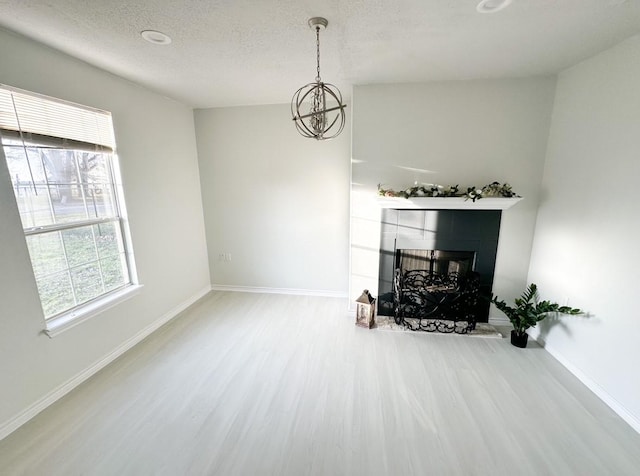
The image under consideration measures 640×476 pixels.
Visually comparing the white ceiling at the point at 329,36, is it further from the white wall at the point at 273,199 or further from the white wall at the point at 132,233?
the white wall at the point at 273,199

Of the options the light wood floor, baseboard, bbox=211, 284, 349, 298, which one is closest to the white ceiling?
the light wood floor

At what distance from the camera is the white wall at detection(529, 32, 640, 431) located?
187cm

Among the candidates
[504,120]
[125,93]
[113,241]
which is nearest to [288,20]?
[125,93]

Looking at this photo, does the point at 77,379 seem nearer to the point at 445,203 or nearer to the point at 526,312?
the point at 445,203

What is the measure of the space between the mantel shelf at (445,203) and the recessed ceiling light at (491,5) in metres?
1.53

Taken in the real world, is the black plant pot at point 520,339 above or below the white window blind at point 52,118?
below

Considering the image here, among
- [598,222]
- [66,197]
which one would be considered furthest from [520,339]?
[66,197]

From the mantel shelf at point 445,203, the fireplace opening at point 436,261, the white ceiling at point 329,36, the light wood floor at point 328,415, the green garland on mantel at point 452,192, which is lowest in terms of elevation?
the light wood floor at point 328,415

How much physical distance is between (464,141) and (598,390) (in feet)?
7.88

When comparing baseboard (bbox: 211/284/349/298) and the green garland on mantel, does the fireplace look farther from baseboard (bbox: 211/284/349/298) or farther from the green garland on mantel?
baseboard (bbox: 211/284/349/298)

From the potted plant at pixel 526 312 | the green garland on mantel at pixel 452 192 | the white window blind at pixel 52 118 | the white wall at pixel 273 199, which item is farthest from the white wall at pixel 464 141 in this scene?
the white window blind at pixel 52 118

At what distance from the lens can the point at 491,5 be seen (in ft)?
4.93

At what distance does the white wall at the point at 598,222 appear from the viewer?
1868 mm

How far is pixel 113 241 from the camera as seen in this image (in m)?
2.67
